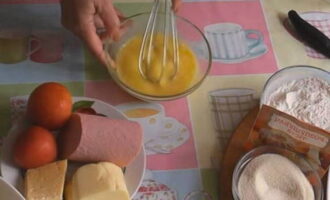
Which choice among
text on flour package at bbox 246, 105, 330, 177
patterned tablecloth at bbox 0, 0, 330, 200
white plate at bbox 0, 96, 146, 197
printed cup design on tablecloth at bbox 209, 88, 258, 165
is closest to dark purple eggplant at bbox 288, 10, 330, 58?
patterned tablecloth at bbox 0, 0, 330, 200

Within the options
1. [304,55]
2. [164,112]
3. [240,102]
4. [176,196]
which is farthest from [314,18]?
[176,196]

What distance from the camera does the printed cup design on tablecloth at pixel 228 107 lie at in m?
0.88

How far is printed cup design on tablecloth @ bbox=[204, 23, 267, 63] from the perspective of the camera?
0.98 metres

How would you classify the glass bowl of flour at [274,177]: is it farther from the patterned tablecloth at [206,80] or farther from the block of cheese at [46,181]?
the block of cheese at [46,181]

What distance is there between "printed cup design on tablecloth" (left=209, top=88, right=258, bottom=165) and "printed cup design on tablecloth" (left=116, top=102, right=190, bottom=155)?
6 centimetres

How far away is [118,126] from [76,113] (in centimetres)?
7

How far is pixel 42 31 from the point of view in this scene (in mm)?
955

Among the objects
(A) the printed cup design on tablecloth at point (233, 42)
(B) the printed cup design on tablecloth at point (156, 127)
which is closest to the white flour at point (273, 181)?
(B) the printed cup design on tablecloth at point (156, 127)

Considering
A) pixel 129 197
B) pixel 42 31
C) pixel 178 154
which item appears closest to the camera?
pixel 129 197

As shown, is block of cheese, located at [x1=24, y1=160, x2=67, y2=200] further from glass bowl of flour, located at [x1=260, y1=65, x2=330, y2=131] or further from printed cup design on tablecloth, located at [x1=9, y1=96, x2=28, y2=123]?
glass bowl of flour, located at [x1=260, y1=65, x2=330, y2=131]

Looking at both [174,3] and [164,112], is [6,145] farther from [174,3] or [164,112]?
[174,3]

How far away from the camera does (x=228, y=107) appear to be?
911 mm

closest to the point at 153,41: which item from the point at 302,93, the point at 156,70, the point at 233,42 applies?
the point at 156,70

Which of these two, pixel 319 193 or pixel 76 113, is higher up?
pixel 76 113
